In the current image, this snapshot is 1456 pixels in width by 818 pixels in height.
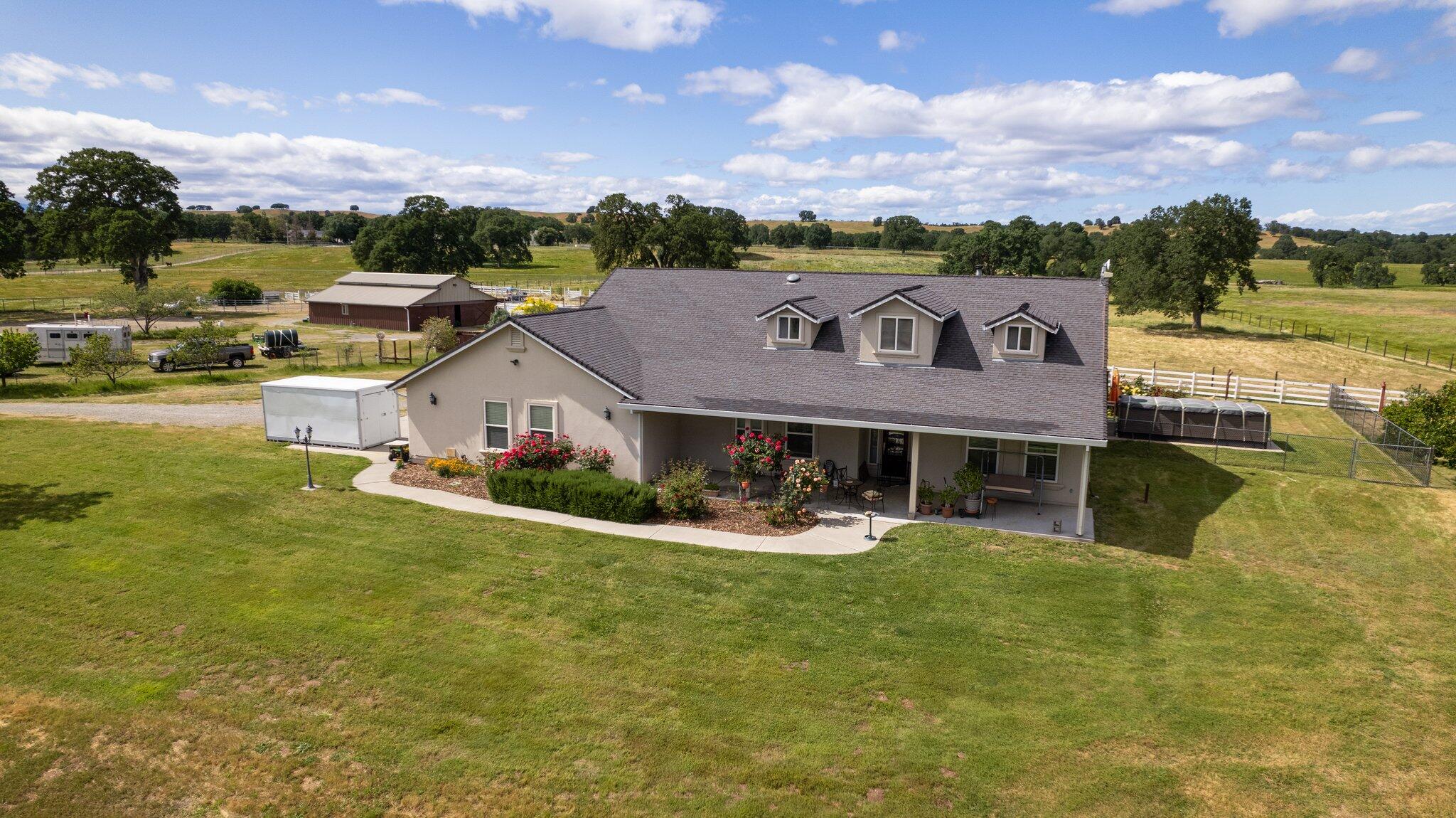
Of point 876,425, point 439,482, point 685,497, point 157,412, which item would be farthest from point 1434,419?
point 157,412

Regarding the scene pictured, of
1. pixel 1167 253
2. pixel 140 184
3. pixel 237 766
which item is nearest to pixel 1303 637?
pixel 237 766

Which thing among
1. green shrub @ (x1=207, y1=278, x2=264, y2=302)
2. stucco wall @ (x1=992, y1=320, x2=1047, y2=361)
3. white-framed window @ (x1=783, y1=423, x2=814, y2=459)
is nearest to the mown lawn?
white-framed window @ (x1=783, y1=423, x2=814, y2=459)

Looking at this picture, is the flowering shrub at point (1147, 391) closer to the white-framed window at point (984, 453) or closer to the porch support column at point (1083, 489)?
the white-framed window at point (984, 453)

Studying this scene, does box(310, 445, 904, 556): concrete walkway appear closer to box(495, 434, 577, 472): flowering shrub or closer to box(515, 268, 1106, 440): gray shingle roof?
box(495, 434, 577, 472): flowering shrub

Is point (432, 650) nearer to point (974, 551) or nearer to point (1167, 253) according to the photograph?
point (974, 551)

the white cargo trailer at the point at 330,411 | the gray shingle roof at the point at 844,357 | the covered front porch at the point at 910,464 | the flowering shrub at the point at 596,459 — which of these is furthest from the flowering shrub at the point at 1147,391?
the white cargo trailer at the point at 330,411

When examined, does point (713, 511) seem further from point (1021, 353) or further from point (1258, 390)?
point (1258, 390)
